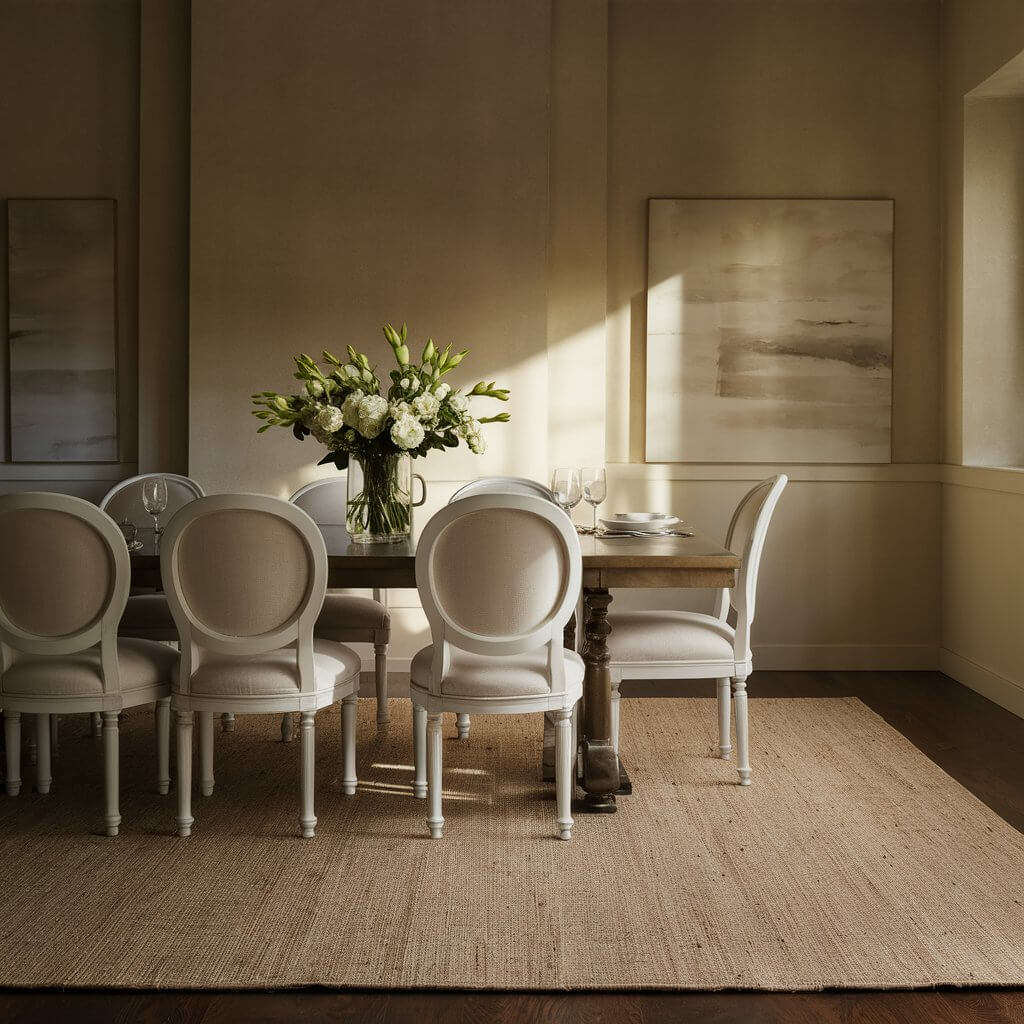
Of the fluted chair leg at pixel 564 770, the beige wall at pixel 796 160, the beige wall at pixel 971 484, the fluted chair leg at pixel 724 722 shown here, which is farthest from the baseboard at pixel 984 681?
the fluted chair leg at pixel 564 770

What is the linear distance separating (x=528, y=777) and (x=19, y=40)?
4.24 meters

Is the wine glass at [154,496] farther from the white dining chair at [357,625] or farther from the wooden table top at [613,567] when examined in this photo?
the white dining chair at [357,625]

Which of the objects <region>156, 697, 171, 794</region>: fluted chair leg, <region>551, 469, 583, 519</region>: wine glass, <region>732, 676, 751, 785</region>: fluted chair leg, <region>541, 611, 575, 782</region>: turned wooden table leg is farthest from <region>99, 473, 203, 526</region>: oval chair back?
<region>732, 676, 751, 785</region>: fluted chair leg

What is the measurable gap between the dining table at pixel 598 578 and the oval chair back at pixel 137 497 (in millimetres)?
1018

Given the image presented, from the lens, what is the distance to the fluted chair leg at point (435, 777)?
9.91ft

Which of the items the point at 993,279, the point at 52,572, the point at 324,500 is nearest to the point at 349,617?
the point at 324,500

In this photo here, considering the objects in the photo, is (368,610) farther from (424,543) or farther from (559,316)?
(559,316)

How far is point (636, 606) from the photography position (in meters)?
5.45

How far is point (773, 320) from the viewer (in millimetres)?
5293

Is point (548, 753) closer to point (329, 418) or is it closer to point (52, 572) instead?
point (329, 418)

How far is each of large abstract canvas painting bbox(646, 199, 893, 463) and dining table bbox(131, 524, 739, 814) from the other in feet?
6.60

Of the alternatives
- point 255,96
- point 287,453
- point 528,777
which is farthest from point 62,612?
point 255,96

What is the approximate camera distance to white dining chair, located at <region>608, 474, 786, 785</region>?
3359 millimetres

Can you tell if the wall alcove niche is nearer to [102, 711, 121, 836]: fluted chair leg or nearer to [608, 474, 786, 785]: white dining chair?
[608, 474, 786, 785]: white dining chair
